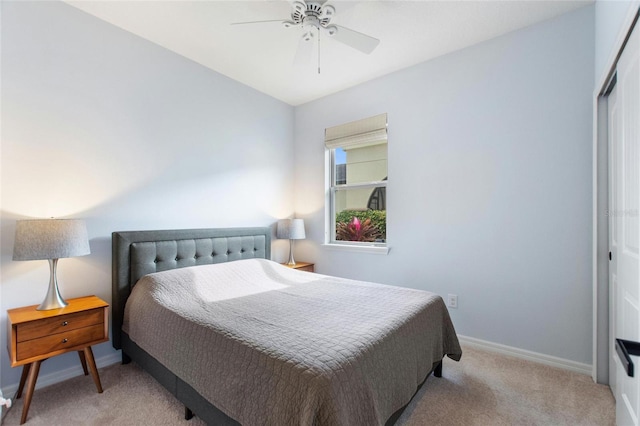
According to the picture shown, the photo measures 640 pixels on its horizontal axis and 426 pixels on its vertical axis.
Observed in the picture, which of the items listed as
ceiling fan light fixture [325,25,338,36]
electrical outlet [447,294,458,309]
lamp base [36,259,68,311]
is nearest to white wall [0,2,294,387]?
lamp base [36,259,68,311]

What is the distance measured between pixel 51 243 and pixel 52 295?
380 mm

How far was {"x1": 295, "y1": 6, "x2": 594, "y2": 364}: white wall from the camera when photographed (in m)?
2.19

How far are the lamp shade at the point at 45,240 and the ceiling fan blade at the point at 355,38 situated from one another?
218 cm

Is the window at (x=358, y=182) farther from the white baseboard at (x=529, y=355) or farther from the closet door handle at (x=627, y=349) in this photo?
the closet door handle at (x=627, y=349)

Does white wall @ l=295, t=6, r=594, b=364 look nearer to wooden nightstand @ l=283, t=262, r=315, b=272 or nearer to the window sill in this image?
the window sill

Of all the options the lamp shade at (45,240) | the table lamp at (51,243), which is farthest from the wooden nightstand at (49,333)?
the lamp shade at (45,240)

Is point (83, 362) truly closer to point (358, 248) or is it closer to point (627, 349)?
point (358, 248)

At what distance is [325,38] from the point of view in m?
2.49

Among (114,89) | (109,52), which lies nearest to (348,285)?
(114,89)

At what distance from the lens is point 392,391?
1389 millimetres

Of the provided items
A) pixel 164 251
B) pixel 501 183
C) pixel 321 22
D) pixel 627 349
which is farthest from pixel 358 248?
pixel 627 349

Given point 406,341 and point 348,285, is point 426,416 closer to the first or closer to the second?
point 406,341

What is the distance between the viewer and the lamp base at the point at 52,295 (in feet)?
6.15

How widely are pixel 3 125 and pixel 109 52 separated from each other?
0.93 metres
